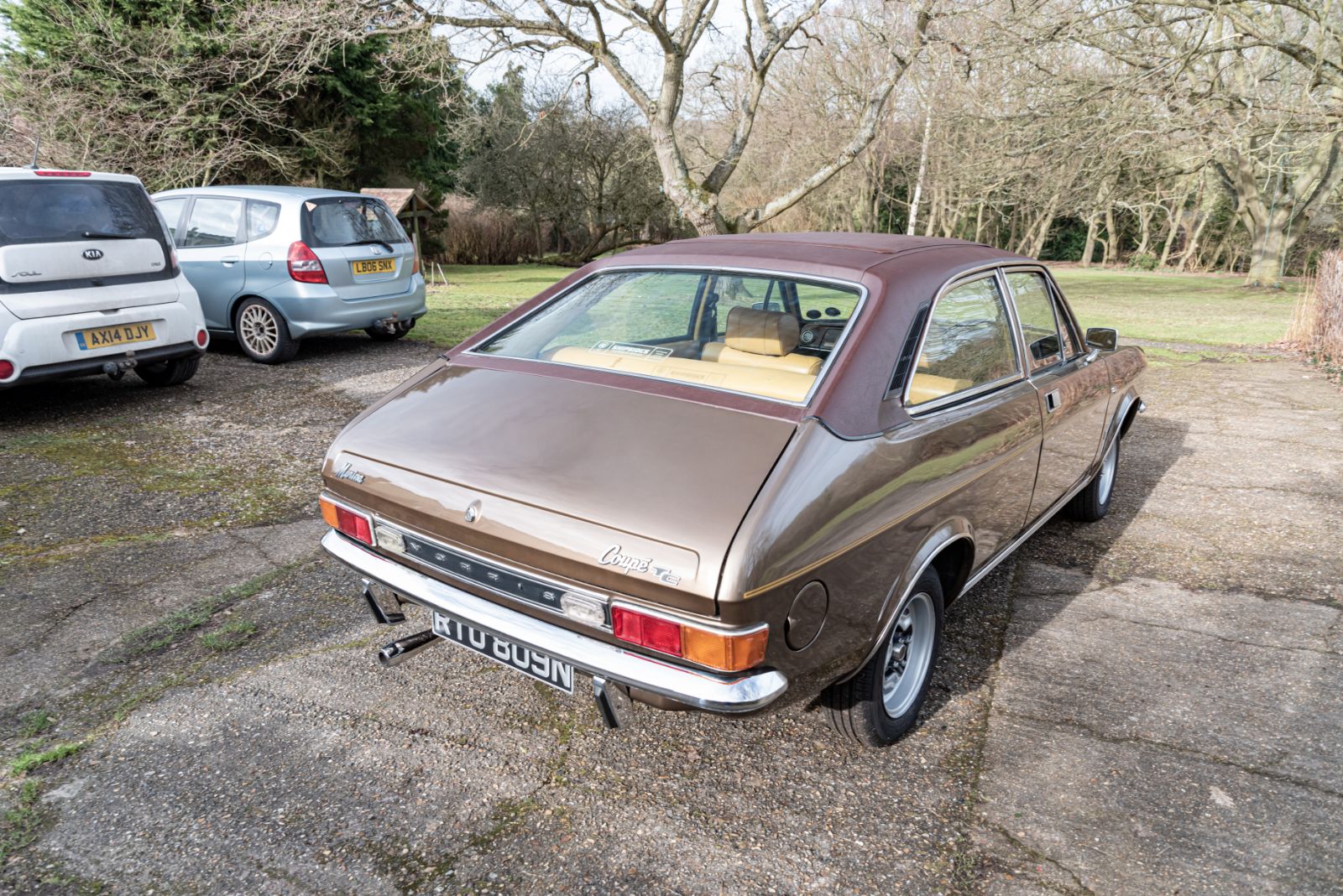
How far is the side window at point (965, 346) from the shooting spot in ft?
9.01

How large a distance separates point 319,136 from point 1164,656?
21243 mm

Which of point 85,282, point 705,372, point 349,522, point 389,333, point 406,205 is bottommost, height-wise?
point 389,333

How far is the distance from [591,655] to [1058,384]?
8.41 feet

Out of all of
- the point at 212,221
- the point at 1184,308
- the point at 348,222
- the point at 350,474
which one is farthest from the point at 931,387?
the point at 1184,308

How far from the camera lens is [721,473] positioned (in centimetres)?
216

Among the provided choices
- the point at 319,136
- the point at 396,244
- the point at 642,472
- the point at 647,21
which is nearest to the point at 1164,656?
the point at 642,472

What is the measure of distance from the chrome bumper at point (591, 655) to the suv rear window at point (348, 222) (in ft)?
21.2

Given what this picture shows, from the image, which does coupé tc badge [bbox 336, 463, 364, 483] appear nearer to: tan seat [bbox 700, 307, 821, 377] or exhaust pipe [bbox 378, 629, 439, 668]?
exhaust pipe [bbox 378, 629, 439, 668]

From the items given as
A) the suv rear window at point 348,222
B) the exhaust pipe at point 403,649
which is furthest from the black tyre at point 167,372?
the exhaust pipe at point 403,649

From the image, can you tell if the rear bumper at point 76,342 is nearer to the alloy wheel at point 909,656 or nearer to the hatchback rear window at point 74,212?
the hatchback rear window at point 74,212

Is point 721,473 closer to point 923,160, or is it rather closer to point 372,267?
point 372,267

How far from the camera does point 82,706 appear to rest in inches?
113

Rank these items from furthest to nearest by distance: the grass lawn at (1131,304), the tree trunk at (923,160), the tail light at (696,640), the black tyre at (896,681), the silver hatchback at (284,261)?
1. the tree trunk at (923,160)
2. the grass lawn at (1131,304)
3. the silver hatchback at (284,261)
4. the black tyre at (896,681)
5. the tail light at (696,640)

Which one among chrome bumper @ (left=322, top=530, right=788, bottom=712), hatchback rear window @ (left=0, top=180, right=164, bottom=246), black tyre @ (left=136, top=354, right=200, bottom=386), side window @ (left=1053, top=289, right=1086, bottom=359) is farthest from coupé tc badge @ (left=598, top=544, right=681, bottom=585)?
black tyre @ (left=136, top=354, right=200, bottom=386)
